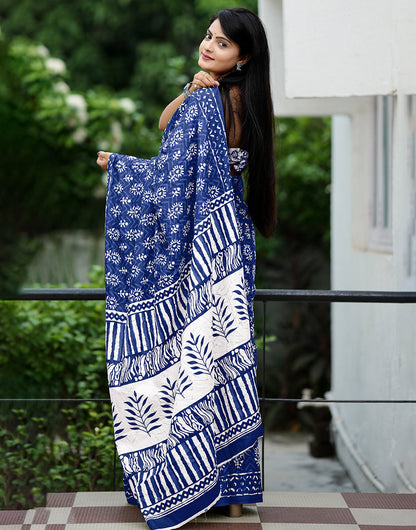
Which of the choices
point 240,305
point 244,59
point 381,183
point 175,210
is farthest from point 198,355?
point 381,183

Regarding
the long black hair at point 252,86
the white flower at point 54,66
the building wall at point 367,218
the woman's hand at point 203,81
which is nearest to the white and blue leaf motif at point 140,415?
the long black hair at point 252,86

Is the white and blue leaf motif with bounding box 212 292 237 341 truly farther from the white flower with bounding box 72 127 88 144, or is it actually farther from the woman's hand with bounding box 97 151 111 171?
the white flower with bounding box 72 127 88 144

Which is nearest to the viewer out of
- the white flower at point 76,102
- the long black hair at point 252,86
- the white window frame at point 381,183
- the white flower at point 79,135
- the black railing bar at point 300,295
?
the long black hair at point 252,86

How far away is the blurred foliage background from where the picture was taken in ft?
2.48

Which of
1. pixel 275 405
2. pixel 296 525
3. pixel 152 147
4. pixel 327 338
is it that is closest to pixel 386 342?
pixel 296 525

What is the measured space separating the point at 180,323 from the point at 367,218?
10.4 feet

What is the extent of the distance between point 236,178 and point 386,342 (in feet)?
6.80

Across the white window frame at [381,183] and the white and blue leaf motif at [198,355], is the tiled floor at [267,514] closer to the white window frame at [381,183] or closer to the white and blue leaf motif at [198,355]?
the white and blue leaf motif at [198,355]

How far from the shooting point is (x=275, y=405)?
7.46 m

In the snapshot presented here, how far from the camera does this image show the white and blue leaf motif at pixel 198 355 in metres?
1.95

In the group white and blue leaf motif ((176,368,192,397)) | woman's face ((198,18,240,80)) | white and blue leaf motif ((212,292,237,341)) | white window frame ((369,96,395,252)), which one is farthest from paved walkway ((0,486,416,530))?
white window frame ((369,96,395,252))

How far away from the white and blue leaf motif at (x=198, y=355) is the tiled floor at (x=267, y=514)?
45 cm

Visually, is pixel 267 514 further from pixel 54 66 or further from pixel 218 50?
pixel 54 66

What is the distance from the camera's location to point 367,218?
4984mm
